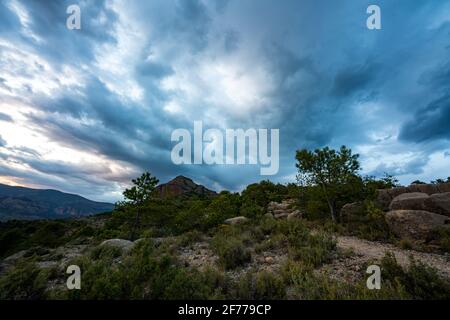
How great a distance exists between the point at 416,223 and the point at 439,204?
2.88 metres

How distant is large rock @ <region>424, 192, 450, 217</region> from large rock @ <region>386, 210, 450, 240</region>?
1078mm

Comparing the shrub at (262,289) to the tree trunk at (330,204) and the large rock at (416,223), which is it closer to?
the large rock at (416,223)

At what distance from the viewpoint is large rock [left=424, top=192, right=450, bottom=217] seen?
1025cm

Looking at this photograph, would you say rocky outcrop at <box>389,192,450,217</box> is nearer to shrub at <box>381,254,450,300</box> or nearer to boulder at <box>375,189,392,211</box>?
boulder at <box>375,189,392,211</box>

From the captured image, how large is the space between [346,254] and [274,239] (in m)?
2.72

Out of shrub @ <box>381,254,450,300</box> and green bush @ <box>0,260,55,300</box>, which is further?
green bush @ <box>0,260,55,300</box>

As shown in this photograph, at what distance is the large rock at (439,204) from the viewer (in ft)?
33.6

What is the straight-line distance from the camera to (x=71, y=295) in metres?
3.93

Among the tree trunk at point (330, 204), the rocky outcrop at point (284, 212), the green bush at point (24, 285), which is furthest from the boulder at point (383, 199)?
the green bush at point (24, 285)

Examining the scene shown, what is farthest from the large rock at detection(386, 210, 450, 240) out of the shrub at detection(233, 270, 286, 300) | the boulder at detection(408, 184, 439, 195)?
the shrub at detection(233, 270, 286, 300)

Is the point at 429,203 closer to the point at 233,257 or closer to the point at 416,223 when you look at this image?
the point at 416,223

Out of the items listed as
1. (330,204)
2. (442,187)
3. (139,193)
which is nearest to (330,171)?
(330,204)
